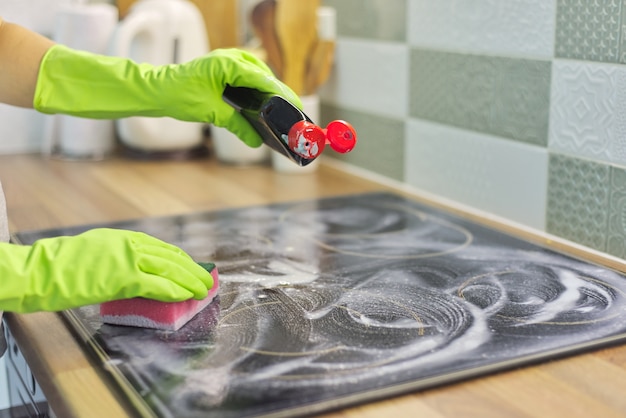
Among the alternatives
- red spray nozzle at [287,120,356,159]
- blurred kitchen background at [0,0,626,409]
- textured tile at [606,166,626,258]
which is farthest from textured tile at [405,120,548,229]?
red spray nozzle at [287,120,356,159]

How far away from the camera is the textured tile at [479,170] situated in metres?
1.15

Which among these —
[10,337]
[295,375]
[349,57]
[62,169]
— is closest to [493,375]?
[295,375]

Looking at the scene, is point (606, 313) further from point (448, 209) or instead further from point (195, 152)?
point (195, 152)

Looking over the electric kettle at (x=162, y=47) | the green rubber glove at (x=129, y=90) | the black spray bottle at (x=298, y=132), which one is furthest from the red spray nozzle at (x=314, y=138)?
the electric kettle at (x=162, y=47)

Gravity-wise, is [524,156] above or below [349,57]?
below

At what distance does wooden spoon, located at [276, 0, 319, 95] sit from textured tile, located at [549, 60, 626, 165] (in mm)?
535

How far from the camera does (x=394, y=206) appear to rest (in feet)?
4.25

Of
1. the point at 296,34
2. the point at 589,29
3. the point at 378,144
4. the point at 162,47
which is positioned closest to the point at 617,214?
the point at 589,29

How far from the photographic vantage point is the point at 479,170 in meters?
1.25

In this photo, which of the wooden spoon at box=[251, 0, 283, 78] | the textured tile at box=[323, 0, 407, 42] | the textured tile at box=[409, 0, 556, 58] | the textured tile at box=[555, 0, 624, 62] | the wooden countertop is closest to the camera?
the wooden countertop

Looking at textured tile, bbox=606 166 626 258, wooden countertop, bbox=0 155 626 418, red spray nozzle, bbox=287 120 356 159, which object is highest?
red spray nozzle, bbox=287 120 356 159

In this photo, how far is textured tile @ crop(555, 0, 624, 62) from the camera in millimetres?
995

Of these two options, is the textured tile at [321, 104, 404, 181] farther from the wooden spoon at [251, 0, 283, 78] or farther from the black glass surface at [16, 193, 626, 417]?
the black glass surface at [16, 193, 626, 417]

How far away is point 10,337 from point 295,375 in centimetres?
36
